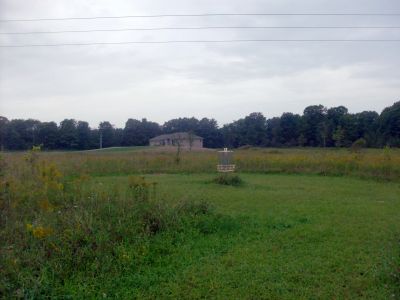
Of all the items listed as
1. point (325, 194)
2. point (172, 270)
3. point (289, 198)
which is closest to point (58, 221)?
point (172, 270)

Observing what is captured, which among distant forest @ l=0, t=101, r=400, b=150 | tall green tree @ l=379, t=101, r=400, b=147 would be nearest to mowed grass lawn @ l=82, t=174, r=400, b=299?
distant forest @ l=0, t=101, r=400, b=150

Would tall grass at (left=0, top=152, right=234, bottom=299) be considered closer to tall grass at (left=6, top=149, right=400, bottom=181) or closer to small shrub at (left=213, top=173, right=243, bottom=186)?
small shrub at (left=213, top=173, right=243, bottom=186)

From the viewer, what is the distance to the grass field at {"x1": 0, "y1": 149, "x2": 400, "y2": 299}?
13.4 ft

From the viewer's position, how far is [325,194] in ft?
37.2

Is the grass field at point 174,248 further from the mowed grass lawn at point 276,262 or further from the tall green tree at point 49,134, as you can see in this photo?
the tall green tree at point 49,134

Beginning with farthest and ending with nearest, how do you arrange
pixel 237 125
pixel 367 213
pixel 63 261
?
pixel 237 125
pixel 367 213
pixel 63 261

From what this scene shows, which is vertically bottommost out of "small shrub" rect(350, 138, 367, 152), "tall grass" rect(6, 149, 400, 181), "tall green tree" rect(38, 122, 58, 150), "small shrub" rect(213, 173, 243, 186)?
"small shrub" rect(213, 173, 243, 186)

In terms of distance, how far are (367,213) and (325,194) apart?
130 inches

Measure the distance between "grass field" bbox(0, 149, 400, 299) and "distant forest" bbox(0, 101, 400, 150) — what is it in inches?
1087

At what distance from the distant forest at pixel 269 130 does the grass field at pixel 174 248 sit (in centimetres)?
2760

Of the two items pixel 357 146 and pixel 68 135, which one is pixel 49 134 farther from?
pixel 357 146

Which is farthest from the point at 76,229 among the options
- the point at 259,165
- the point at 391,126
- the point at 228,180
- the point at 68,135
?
the point at 391,126

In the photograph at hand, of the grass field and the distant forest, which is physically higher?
the distant forest

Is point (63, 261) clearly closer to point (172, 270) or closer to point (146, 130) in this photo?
point (172, 270)
